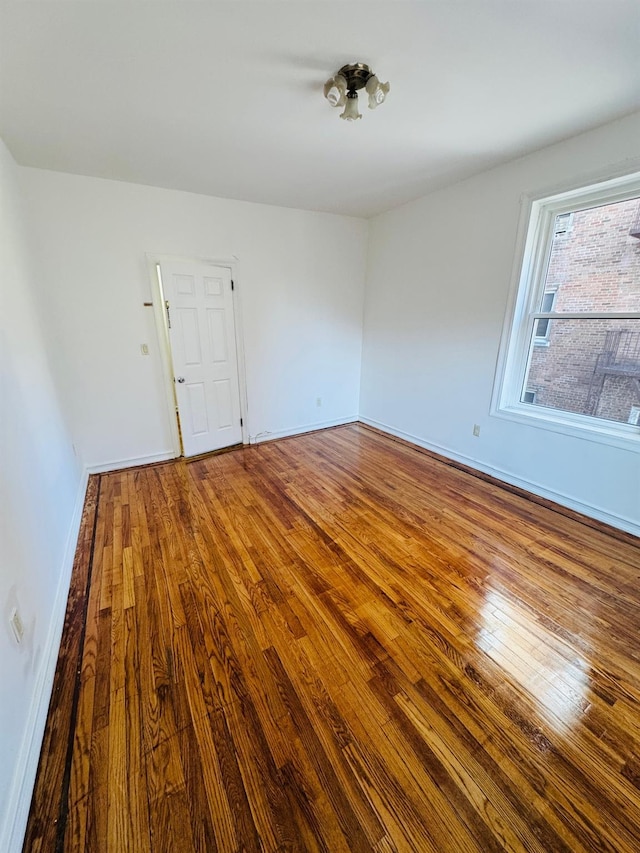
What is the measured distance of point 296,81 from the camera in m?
1.63

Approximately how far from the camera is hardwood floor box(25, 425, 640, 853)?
1.00 meters

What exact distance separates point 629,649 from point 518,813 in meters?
0.98

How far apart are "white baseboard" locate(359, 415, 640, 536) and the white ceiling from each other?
2.49 metres

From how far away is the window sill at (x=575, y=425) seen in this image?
2.28m

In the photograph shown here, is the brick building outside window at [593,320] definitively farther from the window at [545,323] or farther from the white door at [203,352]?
the white door at [203,352]

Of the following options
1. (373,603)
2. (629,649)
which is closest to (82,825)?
(373,603)

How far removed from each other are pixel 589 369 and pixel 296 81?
2.60 m

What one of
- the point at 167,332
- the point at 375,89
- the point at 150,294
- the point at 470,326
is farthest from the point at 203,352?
the point at 470,326

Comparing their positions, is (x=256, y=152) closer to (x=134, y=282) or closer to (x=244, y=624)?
(x=134, y=282)

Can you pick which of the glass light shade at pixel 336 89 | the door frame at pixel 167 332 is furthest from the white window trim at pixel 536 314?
the door frame at pixel 167 332

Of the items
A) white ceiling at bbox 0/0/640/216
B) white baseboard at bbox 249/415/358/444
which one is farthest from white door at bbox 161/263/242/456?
white ceiling at bbox 0/0/640/216

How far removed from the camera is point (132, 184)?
2.80 meters

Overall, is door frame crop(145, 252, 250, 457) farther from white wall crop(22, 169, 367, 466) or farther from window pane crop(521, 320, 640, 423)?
window pane crop(521, 320, 640, 423)

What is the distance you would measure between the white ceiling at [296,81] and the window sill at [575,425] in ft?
6.25
